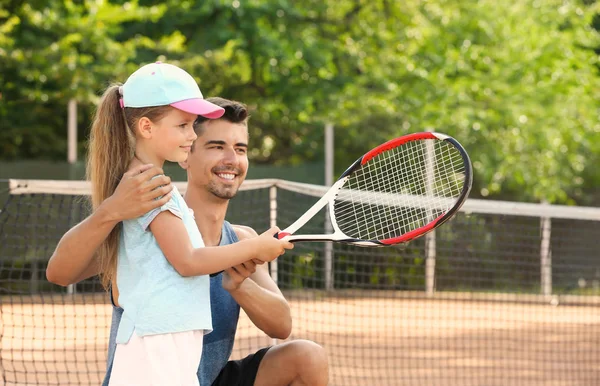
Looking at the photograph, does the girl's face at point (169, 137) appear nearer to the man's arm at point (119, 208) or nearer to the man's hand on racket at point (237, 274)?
the man's arm at point (119, 208)

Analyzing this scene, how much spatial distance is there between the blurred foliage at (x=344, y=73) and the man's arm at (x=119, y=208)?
903cm

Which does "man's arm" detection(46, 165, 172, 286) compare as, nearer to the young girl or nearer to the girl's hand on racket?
the young girl

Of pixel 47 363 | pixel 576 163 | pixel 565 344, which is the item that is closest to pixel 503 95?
pixel 576 163

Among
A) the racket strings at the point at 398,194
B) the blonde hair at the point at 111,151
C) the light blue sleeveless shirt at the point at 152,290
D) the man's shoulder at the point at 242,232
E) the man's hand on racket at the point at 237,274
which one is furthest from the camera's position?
the racket strings at the point at 398,194

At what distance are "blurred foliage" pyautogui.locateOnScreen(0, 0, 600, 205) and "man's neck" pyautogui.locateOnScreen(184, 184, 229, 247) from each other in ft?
28.0

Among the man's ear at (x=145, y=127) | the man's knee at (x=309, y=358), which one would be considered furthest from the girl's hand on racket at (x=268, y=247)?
the man's knee at (x=309, y=358)

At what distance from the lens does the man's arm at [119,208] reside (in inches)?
95.9

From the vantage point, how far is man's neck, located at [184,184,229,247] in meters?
3.09

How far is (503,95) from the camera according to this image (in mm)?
13852

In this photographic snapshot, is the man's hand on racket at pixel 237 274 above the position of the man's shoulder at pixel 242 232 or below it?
below

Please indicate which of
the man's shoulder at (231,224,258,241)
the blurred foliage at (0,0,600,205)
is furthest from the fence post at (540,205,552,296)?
the man's shoulder at (231,224,258,241)

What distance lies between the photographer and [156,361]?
2436 millimetres

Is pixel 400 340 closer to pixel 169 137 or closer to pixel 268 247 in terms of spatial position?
pixel 268 247

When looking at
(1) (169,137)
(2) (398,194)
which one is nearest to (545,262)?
(2) (398,194)
